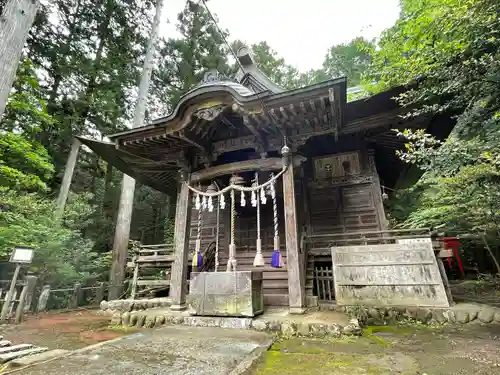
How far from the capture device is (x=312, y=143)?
26.6ft

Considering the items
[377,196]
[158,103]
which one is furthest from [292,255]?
[158,103]

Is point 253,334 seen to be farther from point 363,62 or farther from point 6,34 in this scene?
point 363,62

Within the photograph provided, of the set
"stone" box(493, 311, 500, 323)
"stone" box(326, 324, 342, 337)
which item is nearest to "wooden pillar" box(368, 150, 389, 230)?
"stone" box(493, 311, 500, 323)

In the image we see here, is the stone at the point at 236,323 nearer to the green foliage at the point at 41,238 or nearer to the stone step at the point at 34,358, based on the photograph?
the stone step at the point at 34,358

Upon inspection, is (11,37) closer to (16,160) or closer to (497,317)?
(16,160)

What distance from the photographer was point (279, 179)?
7160mm

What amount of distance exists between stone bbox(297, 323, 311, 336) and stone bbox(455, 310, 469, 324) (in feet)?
9.73

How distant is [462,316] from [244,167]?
5190mm

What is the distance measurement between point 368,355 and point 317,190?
17.3ft

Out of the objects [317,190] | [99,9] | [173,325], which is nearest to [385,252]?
[317,190]

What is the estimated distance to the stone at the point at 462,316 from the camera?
457 cm

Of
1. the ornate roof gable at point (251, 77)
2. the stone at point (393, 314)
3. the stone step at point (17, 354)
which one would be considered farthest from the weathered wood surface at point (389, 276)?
the ornate roof gable at point (251, 77)

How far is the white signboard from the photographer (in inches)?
237

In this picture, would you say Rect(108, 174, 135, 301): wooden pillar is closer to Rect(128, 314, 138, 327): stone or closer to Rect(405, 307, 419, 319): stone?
Rect(128, 314, 138, 327): stone
